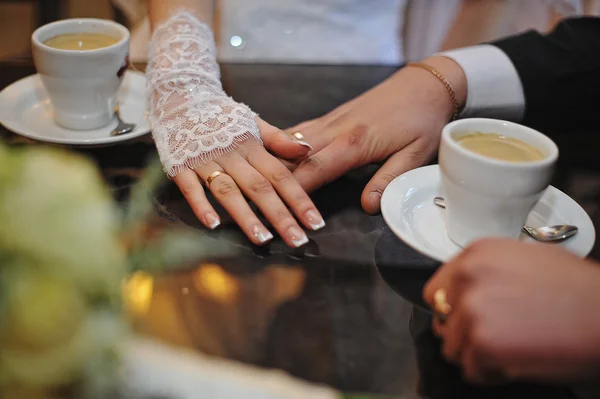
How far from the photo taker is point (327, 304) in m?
0.55

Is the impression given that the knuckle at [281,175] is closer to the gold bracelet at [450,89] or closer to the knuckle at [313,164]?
the knuckle at [313,164]

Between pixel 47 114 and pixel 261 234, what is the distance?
1.45 feet

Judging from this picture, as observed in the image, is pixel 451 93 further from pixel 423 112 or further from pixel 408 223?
pixel 408 223

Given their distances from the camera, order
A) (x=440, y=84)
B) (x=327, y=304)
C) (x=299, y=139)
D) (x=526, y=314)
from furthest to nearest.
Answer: (x=440, y=84) < (x=299, y=139) < (x=327, y=304) < (x=526, y=314)

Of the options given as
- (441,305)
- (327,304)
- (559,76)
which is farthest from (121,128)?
(559,76)

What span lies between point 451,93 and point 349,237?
353 mm

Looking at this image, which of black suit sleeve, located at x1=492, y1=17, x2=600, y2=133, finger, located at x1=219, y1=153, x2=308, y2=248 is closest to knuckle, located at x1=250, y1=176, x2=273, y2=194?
finger, located at x1=219, y1=153, x2=308, y2=248

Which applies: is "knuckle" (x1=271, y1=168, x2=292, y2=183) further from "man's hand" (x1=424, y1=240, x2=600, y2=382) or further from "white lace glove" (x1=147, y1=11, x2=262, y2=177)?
"man's hand" (x1=424, y1=240, x2=600, y2=382)

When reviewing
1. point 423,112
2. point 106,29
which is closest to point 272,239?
point 423,112

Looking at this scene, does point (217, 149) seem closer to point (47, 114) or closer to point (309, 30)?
point (47, 114)

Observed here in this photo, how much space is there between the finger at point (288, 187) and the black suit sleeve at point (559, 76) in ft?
1.42

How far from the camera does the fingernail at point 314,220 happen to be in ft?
2.18

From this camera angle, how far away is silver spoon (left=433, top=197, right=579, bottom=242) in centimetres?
61

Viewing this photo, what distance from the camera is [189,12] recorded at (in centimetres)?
96
